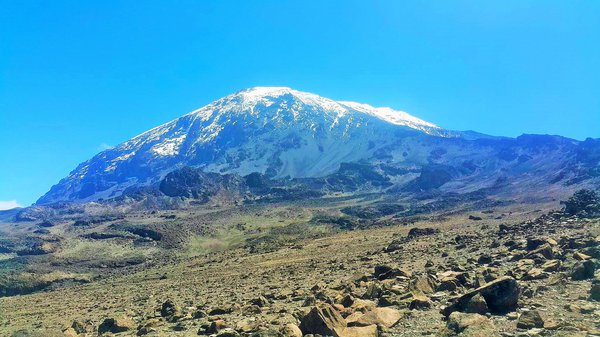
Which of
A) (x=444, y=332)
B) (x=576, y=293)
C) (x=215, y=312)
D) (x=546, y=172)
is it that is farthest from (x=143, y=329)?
(x=546, y=172)

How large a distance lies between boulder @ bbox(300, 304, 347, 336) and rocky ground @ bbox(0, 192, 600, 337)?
0.04 meters

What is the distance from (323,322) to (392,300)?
407cm

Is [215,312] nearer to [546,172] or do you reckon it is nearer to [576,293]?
[576,293]

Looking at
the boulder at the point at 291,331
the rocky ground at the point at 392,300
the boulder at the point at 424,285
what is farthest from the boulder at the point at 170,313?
the boulder at the point at 424,285

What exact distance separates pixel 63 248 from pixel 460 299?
73982 millimetres

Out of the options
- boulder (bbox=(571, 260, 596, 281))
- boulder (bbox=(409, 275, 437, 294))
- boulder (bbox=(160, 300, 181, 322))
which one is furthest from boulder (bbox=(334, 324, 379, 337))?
boulder (bbox=(160, 300, 181, 322))

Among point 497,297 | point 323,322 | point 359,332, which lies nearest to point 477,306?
point 497,297

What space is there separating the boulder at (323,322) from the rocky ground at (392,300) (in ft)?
0.14

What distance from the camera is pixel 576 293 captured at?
1399 cm

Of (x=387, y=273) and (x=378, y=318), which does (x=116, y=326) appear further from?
(x=387, y=273)

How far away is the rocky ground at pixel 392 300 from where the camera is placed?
496 inches

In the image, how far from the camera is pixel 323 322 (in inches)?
523

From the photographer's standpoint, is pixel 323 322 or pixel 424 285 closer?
pixel 323 322

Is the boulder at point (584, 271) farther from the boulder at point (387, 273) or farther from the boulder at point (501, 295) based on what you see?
the boulder at point (387, 273)
